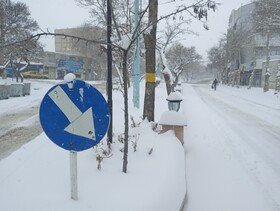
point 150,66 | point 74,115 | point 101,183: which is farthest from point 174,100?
point 74,115

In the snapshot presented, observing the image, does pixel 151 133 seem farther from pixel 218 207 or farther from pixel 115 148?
pixel 218 207

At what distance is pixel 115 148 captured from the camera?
5.16m

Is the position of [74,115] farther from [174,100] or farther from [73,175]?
[174,100]

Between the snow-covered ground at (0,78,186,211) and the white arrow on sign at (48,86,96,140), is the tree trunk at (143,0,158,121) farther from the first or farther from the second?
the white arrow on sign at (48,86,96,140)

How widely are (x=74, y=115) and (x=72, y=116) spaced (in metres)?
0.02

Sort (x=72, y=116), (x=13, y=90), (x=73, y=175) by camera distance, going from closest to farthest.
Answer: (x=72, y=116) → (x=73, y=175) → (x=13, y=90)

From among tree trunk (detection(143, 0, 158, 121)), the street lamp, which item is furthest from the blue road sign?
the street lamp

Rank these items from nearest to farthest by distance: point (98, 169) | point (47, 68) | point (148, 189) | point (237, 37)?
1. point (148, 189)
2. point (98, 169)
3. point (237, 37)
4. point (47, 68)

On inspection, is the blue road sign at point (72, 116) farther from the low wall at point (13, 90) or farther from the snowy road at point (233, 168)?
the low wall at point (13, 90)

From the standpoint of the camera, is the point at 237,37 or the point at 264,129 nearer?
the point at 264,129

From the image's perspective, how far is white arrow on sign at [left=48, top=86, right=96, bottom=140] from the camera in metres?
2.79

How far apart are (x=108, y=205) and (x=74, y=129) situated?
2.83 ft

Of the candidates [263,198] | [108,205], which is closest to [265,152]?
[263,198]

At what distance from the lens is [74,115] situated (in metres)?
2.82
